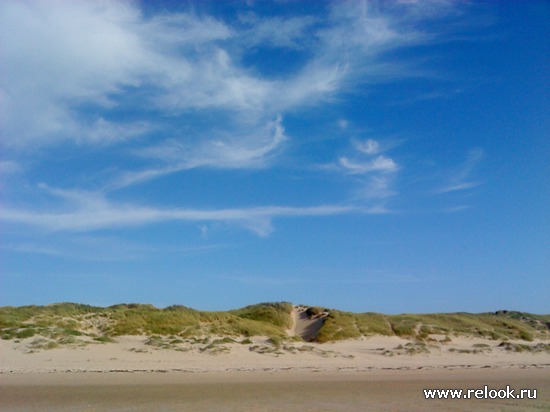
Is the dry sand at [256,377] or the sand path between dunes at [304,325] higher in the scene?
the sand path between dunes at [304,325]

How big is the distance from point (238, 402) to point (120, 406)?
124 inches

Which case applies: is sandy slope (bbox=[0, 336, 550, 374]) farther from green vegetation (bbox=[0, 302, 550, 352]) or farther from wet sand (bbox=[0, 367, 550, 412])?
wet sand (bbox=[0, 367, 550, 412])

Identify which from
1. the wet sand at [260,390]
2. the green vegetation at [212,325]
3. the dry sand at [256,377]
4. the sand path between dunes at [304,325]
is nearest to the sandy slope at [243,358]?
the dry sand at [256,377]

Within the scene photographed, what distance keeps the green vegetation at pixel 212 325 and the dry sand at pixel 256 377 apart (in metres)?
1.34

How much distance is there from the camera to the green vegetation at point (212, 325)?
27.5 m

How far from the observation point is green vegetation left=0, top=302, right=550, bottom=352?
27495 mm

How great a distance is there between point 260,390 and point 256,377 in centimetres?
341

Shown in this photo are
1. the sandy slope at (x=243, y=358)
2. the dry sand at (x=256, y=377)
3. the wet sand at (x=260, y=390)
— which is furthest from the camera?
the sandy slope at (x=243, y=358)

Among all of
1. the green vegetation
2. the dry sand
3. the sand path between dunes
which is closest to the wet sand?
the dry sand

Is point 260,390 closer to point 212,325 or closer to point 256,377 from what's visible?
point 256,377

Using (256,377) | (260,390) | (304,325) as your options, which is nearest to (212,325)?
(304,325)

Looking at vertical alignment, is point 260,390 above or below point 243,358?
below

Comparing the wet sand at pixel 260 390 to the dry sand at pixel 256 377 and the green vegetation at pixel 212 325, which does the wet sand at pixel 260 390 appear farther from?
the green vegetation at pixel 212 325

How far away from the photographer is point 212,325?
33031 millimetres
